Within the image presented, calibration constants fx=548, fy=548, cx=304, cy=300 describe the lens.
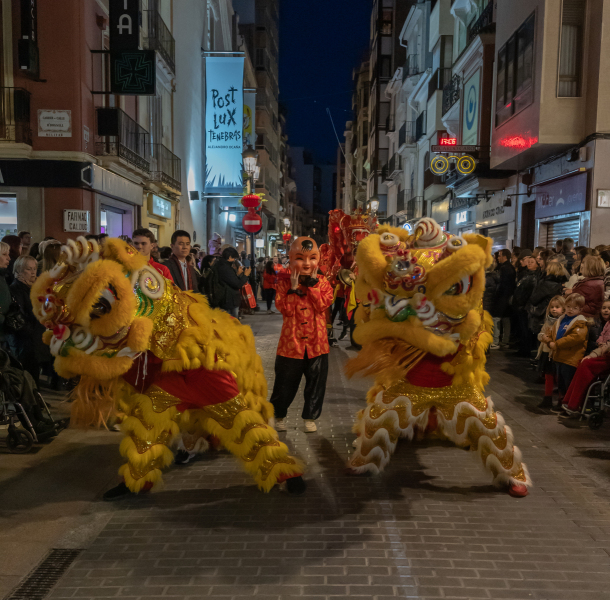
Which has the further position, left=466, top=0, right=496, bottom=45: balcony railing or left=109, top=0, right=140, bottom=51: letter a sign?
left=466, top=0, right=496, bottom=45: balcony railing

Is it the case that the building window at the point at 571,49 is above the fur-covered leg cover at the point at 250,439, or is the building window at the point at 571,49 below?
above

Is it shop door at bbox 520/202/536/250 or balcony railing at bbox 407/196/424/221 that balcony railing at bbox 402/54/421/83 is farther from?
shop door at bbox 520/202/536/250

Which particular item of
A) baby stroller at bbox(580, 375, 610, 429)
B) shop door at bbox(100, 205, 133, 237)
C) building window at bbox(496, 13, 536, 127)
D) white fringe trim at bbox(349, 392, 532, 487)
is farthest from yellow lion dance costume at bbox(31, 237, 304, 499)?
building window at bbox(496, 13, 536, 127)

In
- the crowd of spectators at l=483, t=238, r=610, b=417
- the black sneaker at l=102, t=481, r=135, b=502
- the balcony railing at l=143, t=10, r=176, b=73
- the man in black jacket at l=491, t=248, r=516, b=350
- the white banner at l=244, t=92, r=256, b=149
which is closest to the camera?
the black sneaker at l=102, t=481, r=135, b=502

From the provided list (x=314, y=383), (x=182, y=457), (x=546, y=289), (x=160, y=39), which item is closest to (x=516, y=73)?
(x=546, y=289)

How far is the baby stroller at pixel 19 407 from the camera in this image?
4.66 meters

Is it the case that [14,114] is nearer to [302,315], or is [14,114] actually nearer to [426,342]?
A: [302,315]

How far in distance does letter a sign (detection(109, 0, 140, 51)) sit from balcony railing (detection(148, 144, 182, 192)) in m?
3.63

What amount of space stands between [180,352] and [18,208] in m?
9.66

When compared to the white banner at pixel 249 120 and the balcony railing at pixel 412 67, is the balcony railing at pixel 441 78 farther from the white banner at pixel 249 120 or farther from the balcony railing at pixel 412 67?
the white banner at pixel 249 120

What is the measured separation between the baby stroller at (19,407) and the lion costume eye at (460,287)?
12.0 feet

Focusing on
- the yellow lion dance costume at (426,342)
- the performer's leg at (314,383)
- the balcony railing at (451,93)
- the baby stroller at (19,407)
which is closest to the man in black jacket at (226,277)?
the performer's leg at (314,383)

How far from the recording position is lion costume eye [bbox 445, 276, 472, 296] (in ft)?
11.8

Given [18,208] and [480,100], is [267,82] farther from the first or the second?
[18,208]
